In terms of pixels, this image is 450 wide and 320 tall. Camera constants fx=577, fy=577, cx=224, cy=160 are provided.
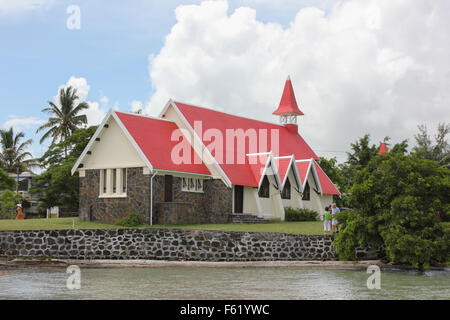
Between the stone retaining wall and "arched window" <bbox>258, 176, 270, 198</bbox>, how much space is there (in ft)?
31.5

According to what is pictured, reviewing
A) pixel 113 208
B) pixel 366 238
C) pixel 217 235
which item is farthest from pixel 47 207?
pixel 366 238

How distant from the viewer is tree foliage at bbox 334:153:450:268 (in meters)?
23.7

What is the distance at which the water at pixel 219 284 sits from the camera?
17000mm

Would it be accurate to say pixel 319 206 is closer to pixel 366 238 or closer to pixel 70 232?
pixel 366 238

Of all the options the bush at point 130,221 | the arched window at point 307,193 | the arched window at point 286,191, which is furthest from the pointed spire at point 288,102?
the bush at point 130,221

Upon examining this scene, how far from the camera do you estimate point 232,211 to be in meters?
33.6

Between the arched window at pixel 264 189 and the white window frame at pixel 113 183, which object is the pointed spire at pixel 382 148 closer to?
the arched window at pixel 264 189

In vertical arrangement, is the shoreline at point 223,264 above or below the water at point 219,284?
above

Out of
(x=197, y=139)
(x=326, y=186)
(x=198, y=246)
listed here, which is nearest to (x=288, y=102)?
(x=326, y=186)

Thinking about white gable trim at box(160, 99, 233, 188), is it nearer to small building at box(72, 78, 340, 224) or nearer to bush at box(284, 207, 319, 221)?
small building at box(72, 78, 340, 224)

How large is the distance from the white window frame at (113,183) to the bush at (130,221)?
1.68 metres

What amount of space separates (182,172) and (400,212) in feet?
41.4

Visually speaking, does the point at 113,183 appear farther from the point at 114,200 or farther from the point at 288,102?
the point at 288,102

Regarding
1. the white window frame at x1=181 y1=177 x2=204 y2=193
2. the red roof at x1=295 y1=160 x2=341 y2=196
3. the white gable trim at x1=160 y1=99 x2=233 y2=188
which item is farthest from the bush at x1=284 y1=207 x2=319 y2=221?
the white window frame at x1=181 y1=177 x2=204 y2=193
